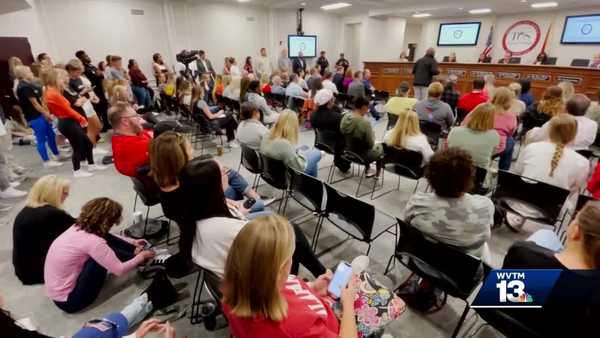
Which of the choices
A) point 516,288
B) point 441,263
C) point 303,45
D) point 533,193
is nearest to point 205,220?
point 441,263

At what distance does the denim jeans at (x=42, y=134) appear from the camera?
4.11m

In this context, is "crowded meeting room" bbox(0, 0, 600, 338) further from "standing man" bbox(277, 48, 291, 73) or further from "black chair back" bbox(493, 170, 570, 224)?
"standing man" bbox(277, 48, 291, 73)

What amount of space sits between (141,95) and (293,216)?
579cm

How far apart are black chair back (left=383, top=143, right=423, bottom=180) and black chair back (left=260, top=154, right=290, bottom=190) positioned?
1.22 m

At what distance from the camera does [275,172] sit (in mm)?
2850

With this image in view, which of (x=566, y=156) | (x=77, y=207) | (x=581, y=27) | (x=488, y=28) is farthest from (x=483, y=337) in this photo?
(x=488, y=28)

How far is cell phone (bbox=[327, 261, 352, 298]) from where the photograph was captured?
48.8 inches

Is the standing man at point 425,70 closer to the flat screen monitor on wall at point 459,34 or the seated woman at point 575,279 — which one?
the flat screen monitor on wall at point 459,34

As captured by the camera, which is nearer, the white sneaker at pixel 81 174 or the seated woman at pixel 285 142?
the seated woman at pixel 285 142

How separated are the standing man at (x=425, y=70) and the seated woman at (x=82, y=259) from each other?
747 cm

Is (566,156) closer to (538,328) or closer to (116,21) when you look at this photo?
(538,328)

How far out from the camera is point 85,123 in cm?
396

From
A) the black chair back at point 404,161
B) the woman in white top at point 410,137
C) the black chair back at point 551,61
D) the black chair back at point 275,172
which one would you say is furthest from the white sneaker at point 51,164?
the black chair back at point 551,61

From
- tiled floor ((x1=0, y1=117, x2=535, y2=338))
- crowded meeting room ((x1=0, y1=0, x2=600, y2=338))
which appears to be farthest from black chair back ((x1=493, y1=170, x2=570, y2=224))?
tiled floor ((x1=0, y1=117, x2=535, y2=338))
